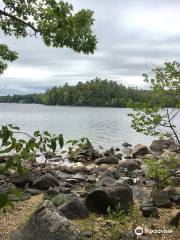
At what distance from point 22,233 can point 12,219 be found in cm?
267

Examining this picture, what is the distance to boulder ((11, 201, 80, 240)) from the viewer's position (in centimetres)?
707

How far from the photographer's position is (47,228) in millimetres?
7125

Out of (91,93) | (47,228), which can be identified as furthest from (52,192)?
(91,93)

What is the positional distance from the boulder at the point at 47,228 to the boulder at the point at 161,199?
5775 mm

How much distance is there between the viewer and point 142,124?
991 centimetres

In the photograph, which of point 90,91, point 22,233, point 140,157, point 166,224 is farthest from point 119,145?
point 90,91

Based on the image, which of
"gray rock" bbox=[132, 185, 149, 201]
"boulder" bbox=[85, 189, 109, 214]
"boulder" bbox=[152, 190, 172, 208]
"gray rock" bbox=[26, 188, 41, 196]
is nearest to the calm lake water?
"boulder" bbox=[85, 189, 109, 214]

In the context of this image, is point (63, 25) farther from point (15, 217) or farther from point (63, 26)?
point (15, 217)

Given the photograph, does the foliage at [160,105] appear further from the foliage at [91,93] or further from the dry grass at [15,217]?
the foliage at [91,93]

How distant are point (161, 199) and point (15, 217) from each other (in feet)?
16.5

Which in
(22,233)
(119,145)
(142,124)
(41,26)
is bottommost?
(119,145)

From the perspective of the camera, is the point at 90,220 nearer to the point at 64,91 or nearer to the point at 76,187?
the point at 76,187

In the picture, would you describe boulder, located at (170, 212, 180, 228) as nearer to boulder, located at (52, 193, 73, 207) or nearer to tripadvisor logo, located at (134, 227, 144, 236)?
tripadvisor logo, located at (134, 227, 144, 236)

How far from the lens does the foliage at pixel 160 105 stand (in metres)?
9.57
